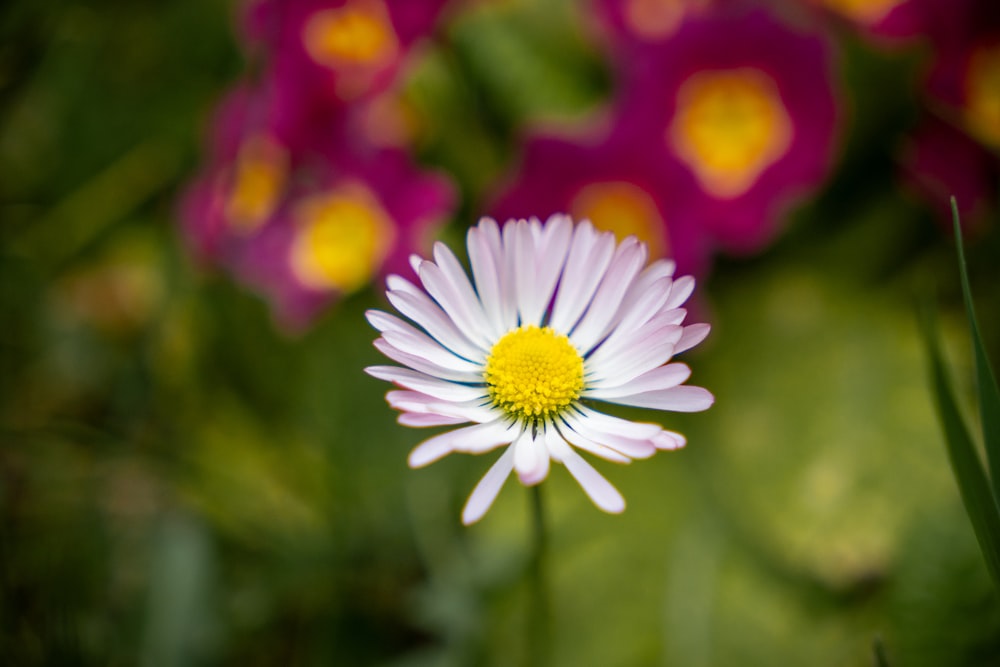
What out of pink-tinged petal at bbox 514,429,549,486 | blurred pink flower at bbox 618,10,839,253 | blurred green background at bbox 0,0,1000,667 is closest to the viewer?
pink-tinged petal at bbox 514,429,549,486

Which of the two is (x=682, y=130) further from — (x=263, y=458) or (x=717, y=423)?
(x=263, y=458)

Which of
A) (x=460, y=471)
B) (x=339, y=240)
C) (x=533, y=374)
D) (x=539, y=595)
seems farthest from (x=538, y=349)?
(x=339, y=240)

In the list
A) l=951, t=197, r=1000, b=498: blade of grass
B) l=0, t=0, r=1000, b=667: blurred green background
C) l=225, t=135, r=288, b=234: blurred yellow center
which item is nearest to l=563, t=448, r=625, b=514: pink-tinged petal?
l=951, t=197, r=1000, b=498: blade of grass

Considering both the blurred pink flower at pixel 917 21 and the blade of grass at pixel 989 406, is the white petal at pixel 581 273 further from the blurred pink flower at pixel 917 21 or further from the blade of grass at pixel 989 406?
the blurred pink flower at pixel 917 21

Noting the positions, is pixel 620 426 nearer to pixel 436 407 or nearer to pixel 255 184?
pixel 436 407

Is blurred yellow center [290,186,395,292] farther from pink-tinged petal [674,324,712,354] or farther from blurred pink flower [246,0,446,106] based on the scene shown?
pink-tinged petal [674,324,712,354]

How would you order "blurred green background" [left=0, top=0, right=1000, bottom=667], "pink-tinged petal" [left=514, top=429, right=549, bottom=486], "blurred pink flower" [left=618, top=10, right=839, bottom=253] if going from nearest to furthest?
"pink-tinged petal" [left=514, top=429, right=549, bottom=486] < "blurred green background" [left=0, top=0, right=1000, bottom=667] < "blurred pink flower" [left=618, top=10, right=839, bottom=253]

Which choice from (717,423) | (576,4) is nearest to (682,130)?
(576,4)
